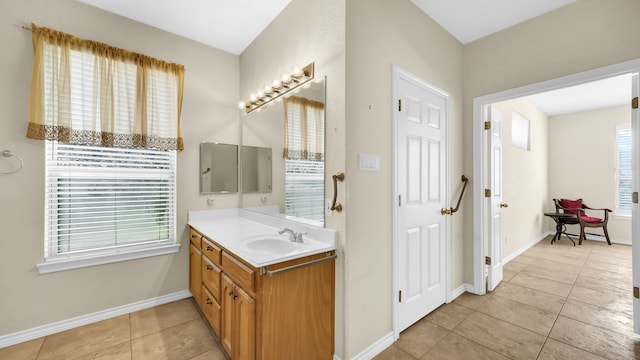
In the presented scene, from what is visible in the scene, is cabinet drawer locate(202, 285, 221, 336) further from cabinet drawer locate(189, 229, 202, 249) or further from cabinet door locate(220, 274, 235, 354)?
cabinet drawer locate(189, 229, 202, 249)

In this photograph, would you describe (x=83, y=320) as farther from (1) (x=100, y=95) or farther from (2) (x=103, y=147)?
(1) (x=100, y=95)

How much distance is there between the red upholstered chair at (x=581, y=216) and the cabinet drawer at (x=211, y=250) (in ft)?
21.2

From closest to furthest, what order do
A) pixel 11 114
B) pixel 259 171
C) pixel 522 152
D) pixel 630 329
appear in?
pixel 11 114, pixel 630 329, pixel 259 171, pixel 522 152

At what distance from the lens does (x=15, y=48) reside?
1979 millimetres

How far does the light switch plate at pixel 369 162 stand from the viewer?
181 cm

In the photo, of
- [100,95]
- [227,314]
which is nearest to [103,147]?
[100,95]

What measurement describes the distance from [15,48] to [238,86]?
178 centimetres

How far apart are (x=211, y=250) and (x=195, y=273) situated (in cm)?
65

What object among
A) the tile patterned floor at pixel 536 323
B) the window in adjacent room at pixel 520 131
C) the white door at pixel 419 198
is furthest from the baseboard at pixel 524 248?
the white door at pixel 419 198

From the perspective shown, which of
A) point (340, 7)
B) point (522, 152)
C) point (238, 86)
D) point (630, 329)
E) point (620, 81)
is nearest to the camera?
point (340, 7)

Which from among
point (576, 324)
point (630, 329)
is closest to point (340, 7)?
point (576, 324)

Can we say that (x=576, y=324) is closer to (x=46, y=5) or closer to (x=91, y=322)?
(x=91, y=322)

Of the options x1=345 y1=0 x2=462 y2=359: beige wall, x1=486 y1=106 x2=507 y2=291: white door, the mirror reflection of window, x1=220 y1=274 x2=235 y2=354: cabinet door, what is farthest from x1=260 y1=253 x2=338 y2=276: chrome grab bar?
x1=486 y1=106 x2=507 y2=291: white door

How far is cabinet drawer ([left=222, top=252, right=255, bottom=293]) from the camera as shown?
148 cm
